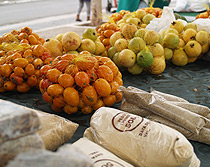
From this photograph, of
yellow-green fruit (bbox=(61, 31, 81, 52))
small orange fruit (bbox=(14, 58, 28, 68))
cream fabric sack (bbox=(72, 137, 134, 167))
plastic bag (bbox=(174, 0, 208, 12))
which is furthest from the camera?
plastic bag (bbox=(174, 0, 208, 12))

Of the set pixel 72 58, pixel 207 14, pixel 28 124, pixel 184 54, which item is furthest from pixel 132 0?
pixel 28 124

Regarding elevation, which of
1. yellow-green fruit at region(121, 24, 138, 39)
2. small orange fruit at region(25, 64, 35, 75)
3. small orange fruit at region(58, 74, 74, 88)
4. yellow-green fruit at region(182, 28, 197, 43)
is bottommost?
small orange fruit at region(25, 64, 35, 75)

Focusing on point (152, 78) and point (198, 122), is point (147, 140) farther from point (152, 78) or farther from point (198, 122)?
point (152, 78)

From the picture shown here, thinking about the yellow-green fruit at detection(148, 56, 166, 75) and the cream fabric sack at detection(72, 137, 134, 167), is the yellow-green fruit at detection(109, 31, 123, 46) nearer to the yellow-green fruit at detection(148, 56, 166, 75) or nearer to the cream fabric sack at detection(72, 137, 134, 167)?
the yellow-green fruit at detection(148, 56, 166, 75)

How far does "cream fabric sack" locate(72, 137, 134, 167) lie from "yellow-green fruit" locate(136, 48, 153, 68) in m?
1.47

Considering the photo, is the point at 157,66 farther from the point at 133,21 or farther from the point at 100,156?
the point at 100,156

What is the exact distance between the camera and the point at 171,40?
277cm

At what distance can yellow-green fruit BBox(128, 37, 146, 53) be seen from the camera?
8.28 ft

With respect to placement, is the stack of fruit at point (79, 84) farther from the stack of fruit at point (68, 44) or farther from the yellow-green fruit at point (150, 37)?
the yellow-green fruit at point (150, 37)

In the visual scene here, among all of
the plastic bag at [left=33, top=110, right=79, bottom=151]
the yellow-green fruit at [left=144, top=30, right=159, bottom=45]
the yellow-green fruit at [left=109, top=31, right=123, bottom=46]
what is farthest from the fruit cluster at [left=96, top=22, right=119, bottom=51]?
the plastic bag at [left=33, top=110, right=79, bottom=151]

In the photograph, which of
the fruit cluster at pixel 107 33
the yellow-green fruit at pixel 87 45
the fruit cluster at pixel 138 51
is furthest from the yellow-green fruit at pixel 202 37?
the yellow-green fruit at pixel 87 45

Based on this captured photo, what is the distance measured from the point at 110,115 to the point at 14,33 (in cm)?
174

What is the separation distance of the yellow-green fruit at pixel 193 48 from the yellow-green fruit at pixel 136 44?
0.64 meters

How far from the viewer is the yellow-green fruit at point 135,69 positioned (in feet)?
8.56
